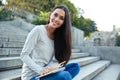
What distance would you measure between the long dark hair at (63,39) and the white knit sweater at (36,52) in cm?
7

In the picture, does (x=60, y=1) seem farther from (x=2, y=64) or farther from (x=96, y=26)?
(x=2, y=64)

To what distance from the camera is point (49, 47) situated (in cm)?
229

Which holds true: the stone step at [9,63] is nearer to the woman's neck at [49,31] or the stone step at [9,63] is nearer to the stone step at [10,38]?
the woman's neck at [49,31]

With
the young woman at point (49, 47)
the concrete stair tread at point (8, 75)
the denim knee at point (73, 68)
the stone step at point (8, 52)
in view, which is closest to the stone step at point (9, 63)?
the concrete stair tread at point (8, 75)

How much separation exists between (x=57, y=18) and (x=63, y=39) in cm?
24

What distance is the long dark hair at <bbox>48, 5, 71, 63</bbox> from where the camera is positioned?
2.36 meters

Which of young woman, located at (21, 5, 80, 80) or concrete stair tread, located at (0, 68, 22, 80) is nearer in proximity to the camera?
young woman, located at (21, 5, 80, 80)

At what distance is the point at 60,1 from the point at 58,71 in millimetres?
19938

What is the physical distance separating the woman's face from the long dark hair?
0.15 ft

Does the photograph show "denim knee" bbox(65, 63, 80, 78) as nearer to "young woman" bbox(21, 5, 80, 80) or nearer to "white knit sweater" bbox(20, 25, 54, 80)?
"young woman" bbox(21, 5, 80, 80)

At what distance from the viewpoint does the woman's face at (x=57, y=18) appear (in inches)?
90.7

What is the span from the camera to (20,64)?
343cm

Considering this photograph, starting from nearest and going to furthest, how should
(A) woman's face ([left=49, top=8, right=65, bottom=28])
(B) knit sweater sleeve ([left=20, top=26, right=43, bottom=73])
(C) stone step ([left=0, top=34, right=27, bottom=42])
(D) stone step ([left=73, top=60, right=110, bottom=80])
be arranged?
(B) knit sweater sleeve ([left=20, top=26, right=43, bottom=73]) < (A) woman's face ([left=49, top=8, right=65, bottom=28]) < (D) stone step ([left=73, top=60, right=110, bottom=80]) < (C) stone step ([left=0, top=34, right=27, bottom=42])

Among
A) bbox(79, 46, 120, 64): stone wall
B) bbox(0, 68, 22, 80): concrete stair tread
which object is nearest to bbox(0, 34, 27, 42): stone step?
bbox(0, 68, 22, 80): concrete stair tread
